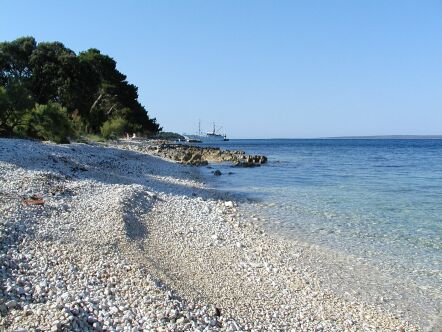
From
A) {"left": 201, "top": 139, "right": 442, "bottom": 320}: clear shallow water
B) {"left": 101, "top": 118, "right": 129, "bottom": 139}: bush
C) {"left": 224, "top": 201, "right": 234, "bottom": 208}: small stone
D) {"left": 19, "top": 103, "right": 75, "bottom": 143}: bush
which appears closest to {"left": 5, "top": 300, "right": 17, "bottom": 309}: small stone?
{"left": 201, "top": 139, "right": 442, "bottom": 320}: clear shallow water

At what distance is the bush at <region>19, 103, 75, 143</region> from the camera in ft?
92.8

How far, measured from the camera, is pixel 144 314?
5.41 metres

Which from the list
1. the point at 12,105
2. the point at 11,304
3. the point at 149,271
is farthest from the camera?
the point at 12,105

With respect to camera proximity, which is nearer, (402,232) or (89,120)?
(402,232)

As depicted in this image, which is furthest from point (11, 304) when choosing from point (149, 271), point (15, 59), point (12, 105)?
point (15, 59)

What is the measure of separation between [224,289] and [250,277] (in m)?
Answer: 1.02

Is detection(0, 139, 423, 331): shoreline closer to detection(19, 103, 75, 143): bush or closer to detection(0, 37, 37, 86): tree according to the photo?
detection(19, 103, 75, 143): bush

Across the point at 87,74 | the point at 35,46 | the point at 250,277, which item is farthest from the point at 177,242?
the point at 35,46

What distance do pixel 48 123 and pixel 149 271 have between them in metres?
24.1

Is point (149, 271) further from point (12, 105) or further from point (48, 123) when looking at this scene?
point (48, 123)

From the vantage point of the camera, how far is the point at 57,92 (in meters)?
46.1

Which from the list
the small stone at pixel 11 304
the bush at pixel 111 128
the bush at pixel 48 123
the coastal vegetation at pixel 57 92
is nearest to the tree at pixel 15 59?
the coastal vegetation at pixel 57 92

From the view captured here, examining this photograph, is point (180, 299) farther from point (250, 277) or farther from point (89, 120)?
point (89, 120)

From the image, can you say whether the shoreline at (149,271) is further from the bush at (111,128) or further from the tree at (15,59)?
the tree at (15,59)
